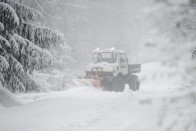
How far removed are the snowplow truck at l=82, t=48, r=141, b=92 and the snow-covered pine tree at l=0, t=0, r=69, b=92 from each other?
6.23 metres

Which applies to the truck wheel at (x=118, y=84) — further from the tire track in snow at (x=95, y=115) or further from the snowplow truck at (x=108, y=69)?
the tire track in snow at (x=95, y=115)

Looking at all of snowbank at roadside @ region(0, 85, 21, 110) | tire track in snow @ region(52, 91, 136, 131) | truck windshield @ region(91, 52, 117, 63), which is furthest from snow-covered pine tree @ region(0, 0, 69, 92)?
truck windshield @ region(91, 52, 117, 63)

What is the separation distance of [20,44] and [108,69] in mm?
7664

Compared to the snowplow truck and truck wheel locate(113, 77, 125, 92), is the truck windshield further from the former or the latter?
truck wheel locate(113, 77, 125, 92)

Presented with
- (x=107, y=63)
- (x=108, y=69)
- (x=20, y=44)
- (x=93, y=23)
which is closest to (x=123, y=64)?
(x=107, y=63)

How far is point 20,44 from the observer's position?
10.5m

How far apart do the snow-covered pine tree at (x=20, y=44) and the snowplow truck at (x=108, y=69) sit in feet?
20.4

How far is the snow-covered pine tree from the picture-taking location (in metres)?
9.88

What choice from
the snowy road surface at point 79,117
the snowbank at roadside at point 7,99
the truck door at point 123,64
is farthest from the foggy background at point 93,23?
the snowy road surface at point 79,117

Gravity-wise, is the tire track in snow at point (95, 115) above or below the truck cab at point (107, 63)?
below

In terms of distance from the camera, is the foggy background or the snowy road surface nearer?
the snowy road surface

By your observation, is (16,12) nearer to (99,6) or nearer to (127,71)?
(127,71)

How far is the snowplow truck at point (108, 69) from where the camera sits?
17312mm

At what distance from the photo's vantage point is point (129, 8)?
63.8 metres
